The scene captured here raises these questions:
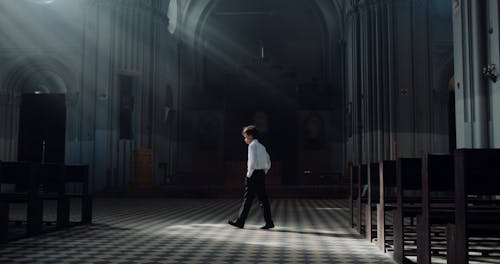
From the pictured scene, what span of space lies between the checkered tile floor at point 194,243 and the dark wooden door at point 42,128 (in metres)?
10.5

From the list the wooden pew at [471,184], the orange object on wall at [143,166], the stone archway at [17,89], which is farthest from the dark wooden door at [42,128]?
the wooden pew at [471,184]

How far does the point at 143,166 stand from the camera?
60.0ft

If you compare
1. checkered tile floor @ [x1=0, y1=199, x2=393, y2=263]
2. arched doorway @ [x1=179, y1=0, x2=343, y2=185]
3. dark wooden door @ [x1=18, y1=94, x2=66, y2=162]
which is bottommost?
checkered tile floor @ [x1=0, y1=199, x2=393, y2=263]

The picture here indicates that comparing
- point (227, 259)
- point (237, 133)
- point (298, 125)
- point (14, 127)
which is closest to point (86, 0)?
point (14, 127)

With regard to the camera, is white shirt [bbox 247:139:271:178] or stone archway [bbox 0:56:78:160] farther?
stone archway [bbox 0:56:78:160]

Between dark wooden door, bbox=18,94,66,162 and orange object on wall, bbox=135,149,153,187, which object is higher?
→ dark wooden door, bbox=18,94,66,162

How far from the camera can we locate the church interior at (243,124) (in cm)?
561

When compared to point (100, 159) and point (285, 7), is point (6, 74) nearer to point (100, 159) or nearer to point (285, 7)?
point (100, 159)

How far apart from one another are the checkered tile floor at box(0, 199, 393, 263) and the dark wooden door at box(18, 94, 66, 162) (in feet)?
34.5

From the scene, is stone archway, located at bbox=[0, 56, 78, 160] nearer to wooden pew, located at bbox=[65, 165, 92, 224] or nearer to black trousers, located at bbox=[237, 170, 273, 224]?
wooden pew, located at bbox=[65, 165, 92, 224]

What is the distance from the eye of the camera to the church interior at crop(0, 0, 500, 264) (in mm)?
5609

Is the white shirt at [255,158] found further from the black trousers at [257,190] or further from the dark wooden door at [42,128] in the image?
the dark wooden door at [42,128]

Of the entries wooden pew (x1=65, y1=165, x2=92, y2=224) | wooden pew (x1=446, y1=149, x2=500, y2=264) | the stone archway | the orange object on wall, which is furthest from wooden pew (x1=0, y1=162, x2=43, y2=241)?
the stone archway

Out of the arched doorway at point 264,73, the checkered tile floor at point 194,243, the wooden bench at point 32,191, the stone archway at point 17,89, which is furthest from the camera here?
the arched doorway at point 264,73
